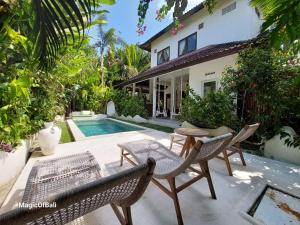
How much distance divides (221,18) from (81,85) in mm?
14216

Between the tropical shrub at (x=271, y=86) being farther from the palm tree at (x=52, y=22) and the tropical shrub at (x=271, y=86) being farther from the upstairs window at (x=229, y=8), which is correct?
the palm tree at (x=52, y=22)

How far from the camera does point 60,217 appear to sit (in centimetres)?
158

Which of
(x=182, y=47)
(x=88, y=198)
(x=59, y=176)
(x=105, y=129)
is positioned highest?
(x=182, y=47)

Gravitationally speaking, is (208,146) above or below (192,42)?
below

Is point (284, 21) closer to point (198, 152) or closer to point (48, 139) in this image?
point (198, 152)

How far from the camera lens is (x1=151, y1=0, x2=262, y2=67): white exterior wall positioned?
30.0 feet

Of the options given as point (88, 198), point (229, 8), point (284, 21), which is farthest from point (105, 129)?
point (284, 21)

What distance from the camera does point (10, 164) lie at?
379 cm

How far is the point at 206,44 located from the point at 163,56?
17.4 feet

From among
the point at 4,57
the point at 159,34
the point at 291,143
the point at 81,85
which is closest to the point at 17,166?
the point at 4,57

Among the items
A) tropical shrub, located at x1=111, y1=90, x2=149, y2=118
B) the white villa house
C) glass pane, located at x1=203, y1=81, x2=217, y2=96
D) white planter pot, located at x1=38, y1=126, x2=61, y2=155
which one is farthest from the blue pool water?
glass pane, located at x1=203, y1=81, x2=217, y2=96

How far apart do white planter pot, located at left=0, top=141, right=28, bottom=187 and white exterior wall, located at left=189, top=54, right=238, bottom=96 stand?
335 inches

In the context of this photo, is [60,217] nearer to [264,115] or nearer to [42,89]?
[42,89]

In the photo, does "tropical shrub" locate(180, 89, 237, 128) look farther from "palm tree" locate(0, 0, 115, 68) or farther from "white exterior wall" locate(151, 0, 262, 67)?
"palm tree" locate(0, 0, 115, 68)
